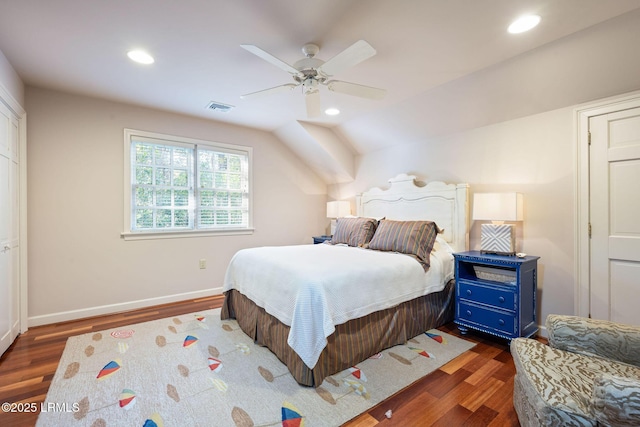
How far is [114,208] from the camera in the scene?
341cm

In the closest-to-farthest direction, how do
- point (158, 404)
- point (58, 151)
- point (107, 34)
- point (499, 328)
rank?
1. point (158, 404)
2. point (107, 34)
3. point (499, 328)
4. point (58, 151)

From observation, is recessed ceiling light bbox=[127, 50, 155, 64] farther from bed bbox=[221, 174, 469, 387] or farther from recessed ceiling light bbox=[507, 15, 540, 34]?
recessed ceiling light bbox=[507, 15, 540, 34]

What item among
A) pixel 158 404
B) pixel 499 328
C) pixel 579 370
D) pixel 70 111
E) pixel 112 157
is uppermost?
pixel 70 111

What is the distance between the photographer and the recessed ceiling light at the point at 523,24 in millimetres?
1913

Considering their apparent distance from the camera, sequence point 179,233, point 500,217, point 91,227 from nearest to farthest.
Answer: point 500,217 → point 91,227 → point 179,233

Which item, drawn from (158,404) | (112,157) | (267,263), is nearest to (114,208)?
(112,157)

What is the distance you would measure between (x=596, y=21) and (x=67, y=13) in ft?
11.5

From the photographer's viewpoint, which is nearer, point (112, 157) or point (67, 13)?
point (67, 13)

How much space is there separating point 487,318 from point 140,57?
3737 mm

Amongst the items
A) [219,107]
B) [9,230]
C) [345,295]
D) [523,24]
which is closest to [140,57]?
[219,107]

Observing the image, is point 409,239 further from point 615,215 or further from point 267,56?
point 267,56

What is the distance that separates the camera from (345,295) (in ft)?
6.84

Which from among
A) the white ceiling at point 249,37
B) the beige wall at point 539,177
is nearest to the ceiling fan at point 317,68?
the white ceiling at point 249,37

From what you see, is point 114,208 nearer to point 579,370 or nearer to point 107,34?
point 107,34
